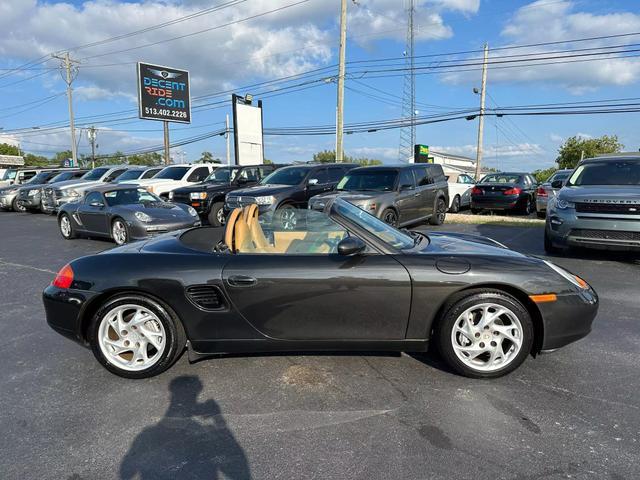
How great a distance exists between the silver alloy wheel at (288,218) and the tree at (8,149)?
105 m

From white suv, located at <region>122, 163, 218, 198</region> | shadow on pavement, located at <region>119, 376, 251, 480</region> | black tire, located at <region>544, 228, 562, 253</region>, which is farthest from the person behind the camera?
white suv, located at <region>122, 163, 218, 198</region>

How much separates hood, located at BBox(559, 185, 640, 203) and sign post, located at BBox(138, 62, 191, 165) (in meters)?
24.5

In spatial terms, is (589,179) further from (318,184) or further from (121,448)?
(121,448)

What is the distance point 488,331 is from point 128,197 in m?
8.73

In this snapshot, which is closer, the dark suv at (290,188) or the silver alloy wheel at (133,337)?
the silver alloy wheel at (133,337)

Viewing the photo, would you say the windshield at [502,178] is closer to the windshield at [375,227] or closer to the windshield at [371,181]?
the windshield at [371,181]

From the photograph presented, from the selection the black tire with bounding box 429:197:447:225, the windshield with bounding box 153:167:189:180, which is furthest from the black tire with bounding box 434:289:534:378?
the windshield with bounding box 153:167:189:180

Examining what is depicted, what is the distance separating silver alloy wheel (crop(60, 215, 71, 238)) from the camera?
10.4 m

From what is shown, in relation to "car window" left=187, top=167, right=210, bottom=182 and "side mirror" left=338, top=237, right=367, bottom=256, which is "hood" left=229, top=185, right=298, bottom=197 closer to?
"car window" left=187, top=167, right=210, bottom=182

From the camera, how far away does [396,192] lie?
956 centimetres

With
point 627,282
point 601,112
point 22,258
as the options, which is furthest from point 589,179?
point 601,112

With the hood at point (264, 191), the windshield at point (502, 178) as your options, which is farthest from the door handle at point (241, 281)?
A: the windshield at point (502, 178)

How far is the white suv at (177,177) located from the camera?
14523 millimetres

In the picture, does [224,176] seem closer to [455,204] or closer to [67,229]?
[67,229]
